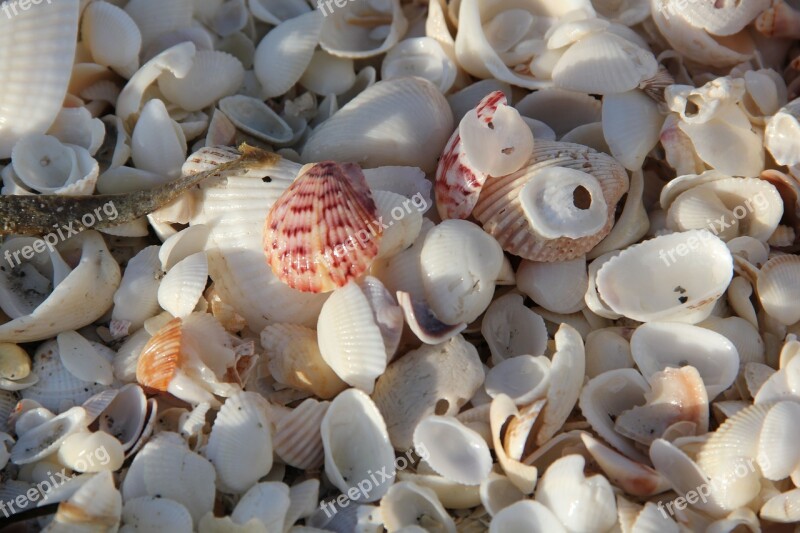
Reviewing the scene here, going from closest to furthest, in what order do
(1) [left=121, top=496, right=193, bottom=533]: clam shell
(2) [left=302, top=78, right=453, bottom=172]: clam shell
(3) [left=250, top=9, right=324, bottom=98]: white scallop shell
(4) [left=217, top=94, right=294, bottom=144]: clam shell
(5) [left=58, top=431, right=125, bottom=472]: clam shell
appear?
(1) [left=121, top=496, right=193, bottom=533]: clam shell < (5) [left=58, top=431, right=125, bottom=472]: clam shell < (2) [left=302, top=78, right=453, bottom=172]: clam shell < (4) [left=217, top=94, right=294, bottom=144]: clam shell < (3) [left=250, top=9, right=324, bottom=98]: white scallop shell

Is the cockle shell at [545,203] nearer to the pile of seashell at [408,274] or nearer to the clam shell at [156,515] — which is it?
the pile of seashell at [408,274]

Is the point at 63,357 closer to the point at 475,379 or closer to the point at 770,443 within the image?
the point at 475,379

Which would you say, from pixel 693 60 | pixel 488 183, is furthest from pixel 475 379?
pixel 693 60

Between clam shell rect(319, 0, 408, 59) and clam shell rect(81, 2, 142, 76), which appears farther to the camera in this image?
clam shell rect(319, 0, 408, 59)

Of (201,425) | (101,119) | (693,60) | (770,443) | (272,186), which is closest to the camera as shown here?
(770,443)

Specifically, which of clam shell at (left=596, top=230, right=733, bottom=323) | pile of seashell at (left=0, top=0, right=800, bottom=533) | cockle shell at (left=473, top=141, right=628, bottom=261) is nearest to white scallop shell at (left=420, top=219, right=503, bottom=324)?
pile of seashell at (left=0, top=0, right=800, bottom=533)

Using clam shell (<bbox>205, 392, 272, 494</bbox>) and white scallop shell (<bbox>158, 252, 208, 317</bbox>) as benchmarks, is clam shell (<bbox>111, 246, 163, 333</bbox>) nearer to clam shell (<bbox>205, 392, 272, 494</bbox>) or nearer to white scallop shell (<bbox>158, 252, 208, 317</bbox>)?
white scallop shell (<bbox>158, 252, 208, 317</bbox>)

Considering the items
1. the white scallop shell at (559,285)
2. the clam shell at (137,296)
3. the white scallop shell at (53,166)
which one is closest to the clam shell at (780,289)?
the white scallop shell at (559,285)

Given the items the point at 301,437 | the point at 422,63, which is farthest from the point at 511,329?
the point at 422,63
